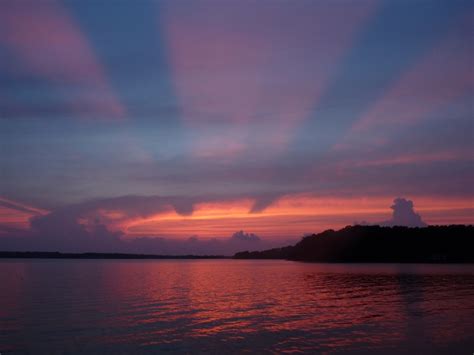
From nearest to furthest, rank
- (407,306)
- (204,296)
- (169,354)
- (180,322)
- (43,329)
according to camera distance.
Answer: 1. (169,354)
2. (43,329)
3. (180,322)
4. (407,306)
5. (204,296)

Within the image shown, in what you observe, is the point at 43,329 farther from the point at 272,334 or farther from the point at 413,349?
the point at 413,349

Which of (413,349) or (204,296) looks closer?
(413,349)

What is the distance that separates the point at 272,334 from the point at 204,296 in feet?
98.0

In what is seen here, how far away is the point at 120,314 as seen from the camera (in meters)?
47.2

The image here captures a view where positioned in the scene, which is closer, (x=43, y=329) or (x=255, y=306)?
(x=43, y=329)

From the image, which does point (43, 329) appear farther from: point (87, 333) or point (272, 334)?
point (272, 334)

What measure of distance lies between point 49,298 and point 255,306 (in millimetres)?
28713

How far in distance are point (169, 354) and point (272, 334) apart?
388 inches

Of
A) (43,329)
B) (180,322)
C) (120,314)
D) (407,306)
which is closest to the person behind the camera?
(43,329)

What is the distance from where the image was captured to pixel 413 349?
32.2 meters

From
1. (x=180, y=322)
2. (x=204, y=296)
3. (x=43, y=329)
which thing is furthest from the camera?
(x=204, y=296)

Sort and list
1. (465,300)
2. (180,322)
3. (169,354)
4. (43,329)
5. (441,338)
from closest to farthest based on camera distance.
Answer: (169,354), (441,338), (43,329), (180,322), (465,300)

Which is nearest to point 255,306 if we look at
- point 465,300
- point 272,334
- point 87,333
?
point 272,334

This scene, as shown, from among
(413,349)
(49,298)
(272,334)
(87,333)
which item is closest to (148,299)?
(49,298)
